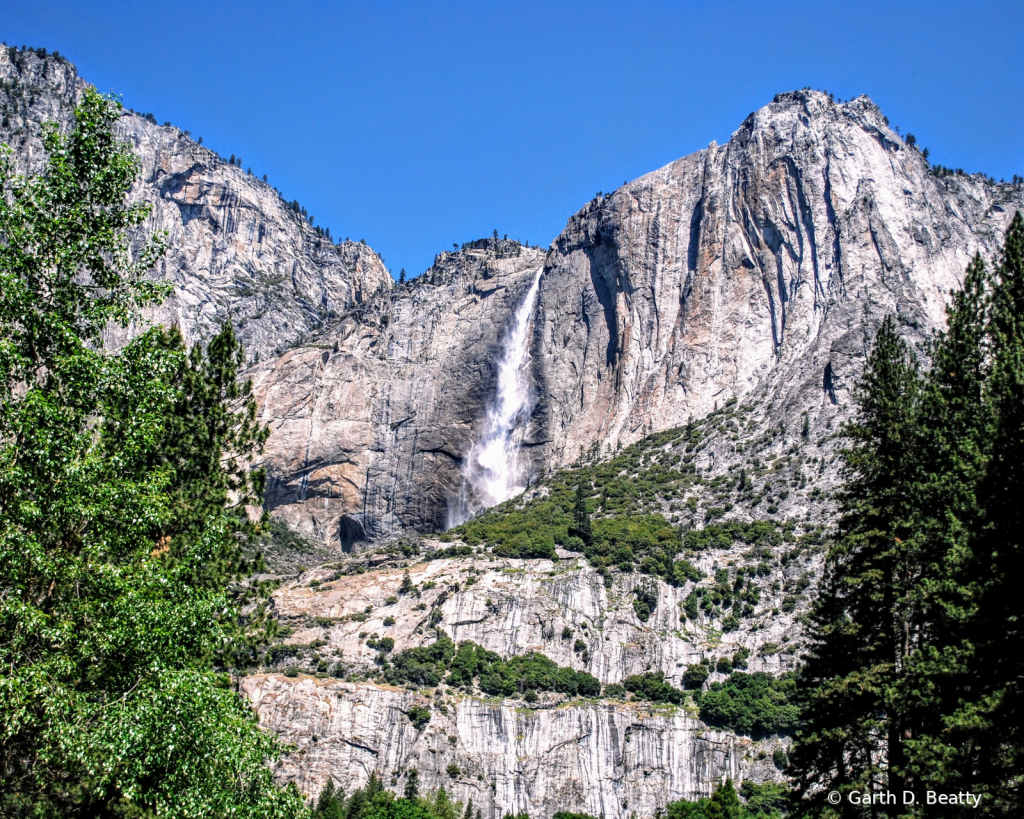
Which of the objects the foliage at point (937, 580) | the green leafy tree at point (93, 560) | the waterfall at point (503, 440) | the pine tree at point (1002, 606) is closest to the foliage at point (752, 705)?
the foliage at point (937, 580)

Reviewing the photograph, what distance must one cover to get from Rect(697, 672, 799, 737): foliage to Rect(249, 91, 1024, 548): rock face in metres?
33.7

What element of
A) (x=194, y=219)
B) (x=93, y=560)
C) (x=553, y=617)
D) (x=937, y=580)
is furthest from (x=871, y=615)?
(x=194, y=219)

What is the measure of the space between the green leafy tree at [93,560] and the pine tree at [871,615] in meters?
17.8

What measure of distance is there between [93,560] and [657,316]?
126 meters

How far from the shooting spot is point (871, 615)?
106ft

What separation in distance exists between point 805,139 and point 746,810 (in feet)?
319

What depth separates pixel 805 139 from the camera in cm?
13438

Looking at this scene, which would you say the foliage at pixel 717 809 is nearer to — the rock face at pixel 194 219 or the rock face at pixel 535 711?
→ the rock face at pixel 535 711

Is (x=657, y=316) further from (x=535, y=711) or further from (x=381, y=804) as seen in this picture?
(x=381, y=804)

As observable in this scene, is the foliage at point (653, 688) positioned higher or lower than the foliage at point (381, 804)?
higher

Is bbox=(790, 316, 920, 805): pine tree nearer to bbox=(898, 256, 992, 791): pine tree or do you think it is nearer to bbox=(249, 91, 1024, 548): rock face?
bbox=(898, 256, 992, 791): pine tree

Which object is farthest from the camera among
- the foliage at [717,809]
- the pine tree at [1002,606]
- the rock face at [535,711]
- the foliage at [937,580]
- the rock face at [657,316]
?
the rock face at [657,316]

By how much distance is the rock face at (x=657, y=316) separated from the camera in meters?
123

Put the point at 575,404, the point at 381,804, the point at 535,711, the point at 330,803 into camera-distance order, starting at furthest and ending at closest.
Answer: the point at 575,404 → the point at 535,711 → the point at 330,803 → the point at 381,804
